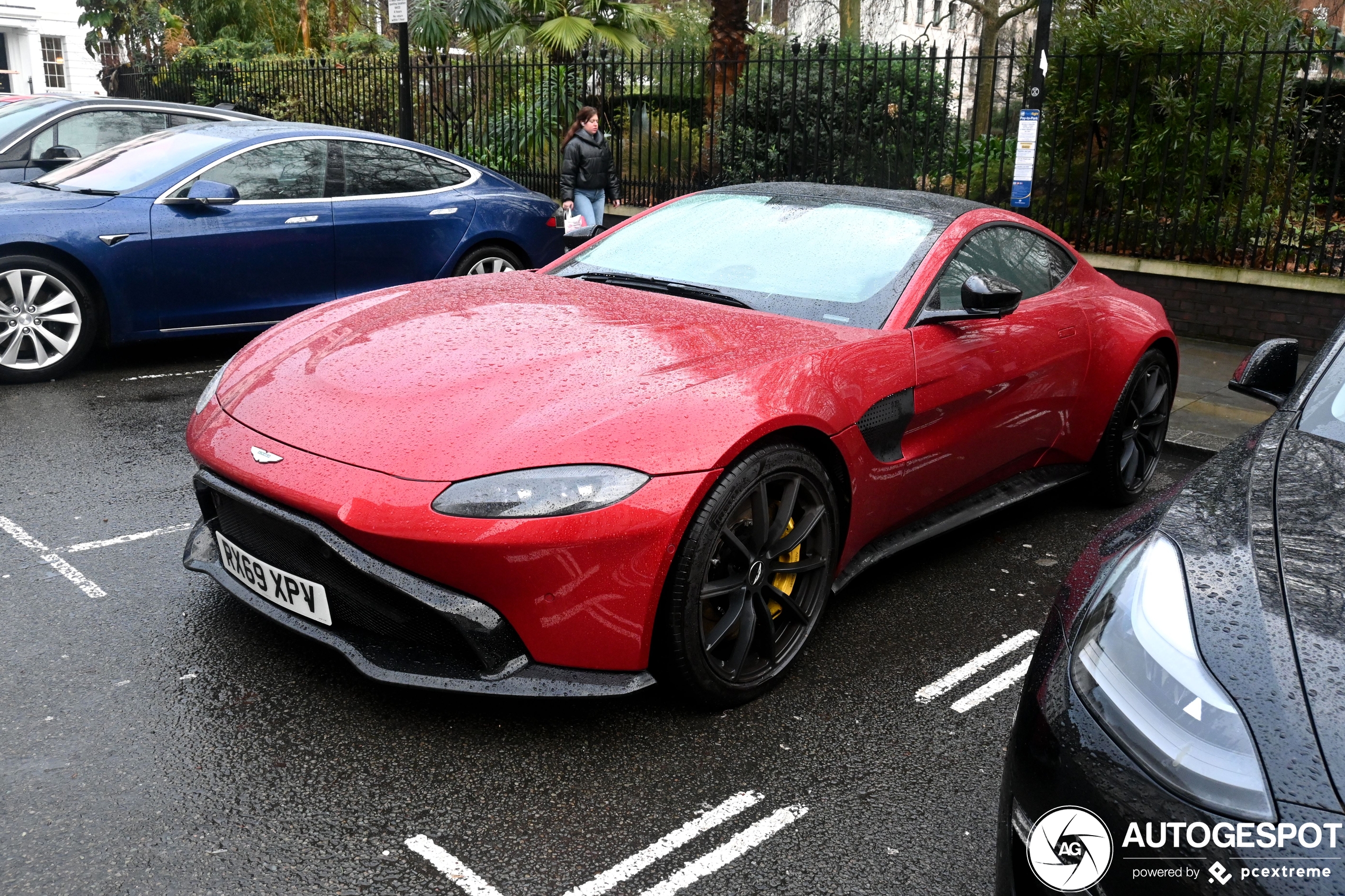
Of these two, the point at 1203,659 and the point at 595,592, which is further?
the point at 595,592

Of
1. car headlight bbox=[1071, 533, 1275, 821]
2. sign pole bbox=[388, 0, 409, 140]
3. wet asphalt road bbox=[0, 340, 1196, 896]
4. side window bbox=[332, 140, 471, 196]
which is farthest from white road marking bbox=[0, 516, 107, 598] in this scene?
sign pole bbox=[388, 0, 409, 140]

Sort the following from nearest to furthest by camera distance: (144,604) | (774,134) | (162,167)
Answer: (144,604)
(162,167)
(774,134)

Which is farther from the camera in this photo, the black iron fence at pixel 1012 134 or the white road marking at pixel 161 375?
the black iron fence at pixel 1012 134

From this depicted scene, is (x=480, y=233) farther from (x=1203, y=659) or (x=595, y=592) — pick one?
(x=1203, y=659)

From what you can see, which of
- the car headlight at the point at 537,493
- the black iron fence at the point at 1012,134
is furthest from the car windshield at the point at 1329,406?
the black iron fence at the point at 1012,134

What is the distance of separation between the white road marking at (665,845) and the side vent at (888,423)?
1217 millimetres

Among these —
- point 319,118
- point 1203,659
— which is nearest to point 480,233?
point 1203,659

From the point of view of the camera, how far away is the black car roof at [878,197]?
437 cm

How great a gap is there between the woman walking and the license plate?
8614 mm

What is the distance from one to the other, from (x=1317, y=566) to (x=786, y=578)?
5.19 feet

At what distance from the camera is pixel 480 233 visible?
320 inches

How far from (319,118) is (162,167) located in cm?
Answer: 1103

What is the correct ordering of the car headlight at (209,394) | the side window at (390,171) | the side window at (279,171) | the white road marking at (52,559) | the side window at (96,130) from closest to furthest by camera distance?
the car headlight at (209,394) → the white road marking at (52,559) → the side window at (279,171) → the side window at (390,171) → the side window at (96,130)

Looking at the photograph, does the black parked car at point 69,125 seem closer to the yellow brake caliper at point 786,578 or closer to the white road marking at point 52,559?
the white road marking at point 52,559
